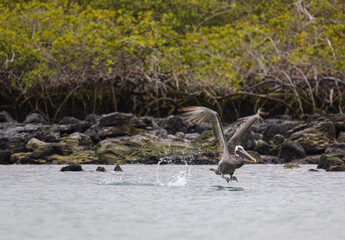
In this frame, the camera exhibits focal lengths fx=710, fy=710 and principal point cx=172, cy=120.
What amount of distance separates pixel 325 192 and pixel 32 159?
9.51m

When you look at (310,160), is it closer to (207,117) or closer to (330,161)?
(330,161)

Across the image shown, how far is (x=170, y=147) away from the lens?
20.8m

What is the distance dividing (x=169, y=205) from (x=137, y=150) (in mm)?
9622

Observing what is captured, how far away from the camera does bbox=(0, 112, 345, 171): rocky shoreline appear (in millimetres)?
20172

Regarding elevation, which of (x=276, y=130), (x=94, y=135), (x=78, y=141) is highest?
(x=276, y=130)

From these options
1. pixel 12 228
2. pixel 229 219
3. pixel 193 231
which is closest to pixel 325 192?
pixel 229 219

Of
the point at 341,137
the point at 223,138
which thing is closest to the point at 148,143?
the point at 341,137

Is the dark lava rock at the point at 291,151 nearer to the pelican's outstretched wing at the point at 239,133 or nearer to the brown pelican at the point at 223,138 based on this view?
the brown pelican at the point at 223,138

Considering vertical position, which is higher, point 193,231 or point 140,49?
point 140,49

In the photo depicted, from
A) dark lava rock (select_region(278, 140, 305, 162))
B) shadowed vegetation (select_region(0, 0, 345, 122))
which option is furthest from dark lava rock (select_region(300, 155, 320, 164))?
shadowed vegetation (select_region(0, 0, 345, 122))

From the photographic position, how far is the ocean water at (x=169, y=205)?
28.3 feet

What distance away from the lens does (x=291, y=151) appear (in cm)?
2088

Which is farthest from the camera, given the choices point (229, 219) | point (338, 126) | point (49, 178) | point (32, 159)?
point (338, 126)

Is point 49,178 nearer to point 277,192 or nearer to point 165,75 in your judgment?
point 277,192
